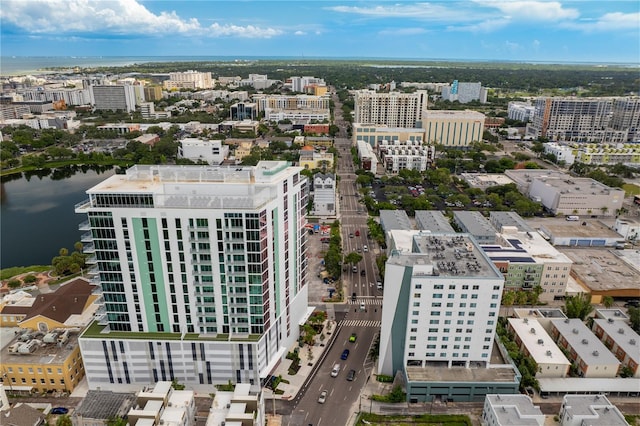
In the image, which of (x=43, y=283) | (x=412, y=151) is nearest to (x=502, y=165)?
(x=412, y=151)

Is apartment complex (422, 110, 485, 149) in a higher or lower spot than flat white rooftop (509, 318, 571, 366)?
higher

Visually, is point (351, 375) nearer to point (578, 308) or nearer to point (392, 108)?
point (578, 308)

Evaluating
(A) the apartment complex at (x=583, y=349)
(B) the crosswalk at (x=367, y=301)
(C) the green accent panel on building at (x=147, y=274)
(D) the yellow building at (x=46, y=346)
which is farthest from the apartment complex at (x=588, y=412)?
(D) the yellow building at (x=46, y=346)

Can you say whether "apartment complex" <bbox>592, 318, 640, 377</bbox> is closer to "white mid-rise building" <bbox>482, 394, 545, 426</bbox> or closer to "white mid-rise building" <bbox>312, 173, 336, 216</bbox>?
"white mid-rise building" <bbox>482, 394, 545, 426</bbox>

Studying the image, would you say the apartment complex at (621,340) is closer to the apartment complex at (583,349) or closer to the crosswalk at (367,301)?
the apartment complex at (583,349)

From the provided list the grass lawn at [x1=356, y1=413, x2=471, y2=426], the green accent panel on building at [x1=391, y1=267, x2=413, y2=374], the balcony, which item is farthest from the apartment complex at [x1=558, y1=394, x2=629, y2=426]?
the balcony

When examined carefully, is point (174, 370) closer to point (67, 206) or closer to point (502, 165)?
point (67, 206)
